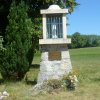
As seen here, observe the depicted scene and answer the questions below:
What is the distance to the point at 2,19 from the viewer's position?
23422 mm

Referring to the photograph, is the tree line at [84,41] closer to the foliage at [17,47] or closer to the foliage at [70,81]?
the foliage at [17,47]

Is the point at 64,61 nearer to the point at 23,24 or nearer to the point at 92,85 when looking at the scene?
the point at 92,85

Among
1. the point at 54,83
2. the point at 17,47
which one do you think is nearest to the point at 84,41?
the point at 17,47

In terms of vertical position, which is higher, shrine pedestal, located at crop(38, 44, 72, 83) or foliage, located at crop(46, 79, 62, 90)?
shrine pedestal, located at crop(38, 44, 72, 83)

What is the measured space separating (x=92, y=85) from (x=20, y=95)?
3.44 metres

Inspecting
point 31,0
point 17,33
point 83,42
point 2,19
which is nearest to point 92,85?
point 17,33

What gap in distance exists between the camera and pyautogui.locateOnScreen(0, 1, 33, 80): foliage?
17.7m

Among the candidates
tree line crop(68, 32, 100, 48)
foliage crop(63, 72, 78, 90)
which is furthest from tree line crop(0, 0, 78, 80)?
tree line crop(68, 32, 100, 48)

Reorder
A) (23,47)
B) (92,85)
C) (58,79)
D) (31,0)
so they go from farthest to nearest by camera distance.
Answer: (31,0) < (23,47) < (92,85) < (58,79)

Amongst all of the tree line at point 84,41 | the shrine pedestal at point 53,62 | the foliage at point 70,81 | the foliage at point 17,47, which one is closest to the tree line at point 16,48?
the foliage at point 17,47

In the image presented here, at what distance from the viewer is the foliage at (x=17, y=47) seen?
17.7 metres

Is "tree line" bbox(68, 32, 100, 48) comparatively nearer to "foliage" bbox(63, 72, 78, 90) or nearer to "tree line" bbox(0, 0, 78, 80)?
"tree line" bbox(0, 0, 78, 80)

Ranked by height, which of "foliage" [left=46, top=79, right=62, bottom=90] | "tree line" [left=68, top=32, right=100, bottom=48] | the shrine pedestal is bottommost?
"tree line" [left=68, top=32, right=100, bottom=48]

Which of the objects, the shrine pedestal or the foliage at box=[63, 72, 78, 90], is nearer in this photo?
the foliage at box=[63, 72, 78, 90]
